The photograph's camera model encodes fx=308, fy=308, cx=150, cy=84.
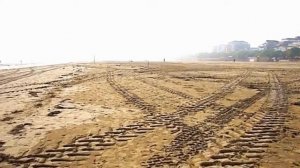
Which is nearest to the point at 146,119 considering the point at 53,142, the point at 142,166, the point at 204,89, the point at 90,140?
the point at 90,140

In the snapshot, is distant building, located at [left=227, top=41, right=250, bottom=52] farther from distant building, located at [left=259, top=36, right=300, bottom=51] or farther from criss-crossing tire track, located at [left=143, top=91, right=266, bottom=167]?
criss-crossing tire track, located at [left=143, top=91, right=266, bottom=167]

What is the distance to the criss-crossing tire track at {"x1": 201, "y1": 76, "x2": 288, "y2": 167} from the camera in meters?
5.76

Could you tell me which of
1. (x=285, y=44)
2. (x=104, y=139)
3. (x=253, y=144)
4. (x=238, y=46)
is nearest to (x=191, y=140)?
(x=253, y=144)

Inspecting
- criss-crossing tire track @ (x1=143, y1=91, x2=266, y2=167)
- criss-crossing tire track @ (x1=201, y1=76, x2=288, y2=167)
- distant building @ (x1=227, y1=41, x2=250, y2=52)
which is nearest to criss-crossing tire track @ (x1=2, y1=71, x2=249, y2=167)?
criss-crossing tire track @ (x1=143, y1=91, x2=266, y2=167)

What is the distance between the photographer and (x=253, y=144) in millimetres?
6711

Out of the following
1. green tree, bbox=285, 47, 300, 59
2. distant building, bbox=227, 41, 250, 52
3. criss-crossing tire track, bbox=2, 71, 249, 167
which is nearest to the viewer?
criss-crossing tire track, bbox=2, 71, 249, 167

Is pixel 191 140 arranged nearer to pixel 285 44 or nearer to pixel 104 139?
pixel 104 139

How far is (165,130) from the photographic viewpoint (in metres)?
7.87

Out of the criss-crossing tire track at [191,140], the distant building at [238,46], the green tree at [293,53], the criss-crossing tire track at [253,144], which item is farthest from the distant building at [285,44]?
the criss-crossing tire track at [191,140]

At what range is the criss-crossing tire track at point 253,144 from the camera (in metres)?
A: 5.76

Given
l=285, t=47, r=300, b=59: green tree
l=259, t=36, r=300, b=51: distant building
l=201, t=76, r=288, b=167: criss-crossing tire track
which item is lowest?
l=201, t=76, r=288, b=167: criss-crossing tire track

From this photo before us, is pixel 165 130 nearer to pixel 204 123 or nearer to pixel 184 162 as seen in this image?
pixel 204 123

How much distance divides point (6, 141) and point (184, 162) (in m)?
4.20

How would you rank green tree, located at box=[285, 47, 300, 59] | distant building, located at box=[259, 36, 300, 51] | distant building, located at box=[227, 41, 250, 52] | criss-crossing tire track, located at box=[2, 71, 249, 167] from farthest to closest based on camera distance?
distant building, located at box=[227, 41, 250, 52] < distant building, located at box=[259, 36, 300, 51] < green tree, located at box=[285, 47, 300, 59] < criss-crossing tire track, located at box=[2, 71, 249, 167]
